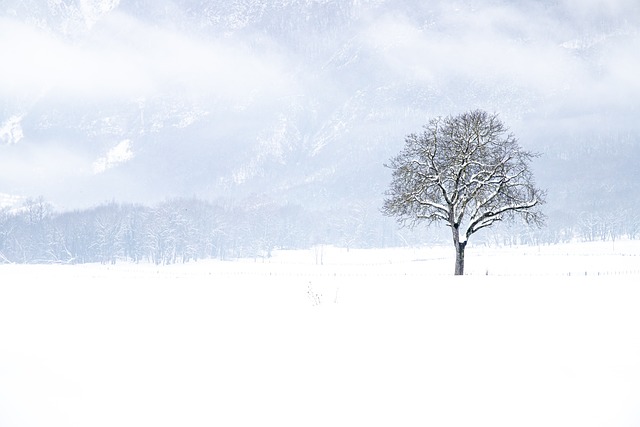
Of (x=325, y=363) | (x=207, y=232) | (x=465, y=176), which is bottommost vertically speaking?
(x=325, y=363)

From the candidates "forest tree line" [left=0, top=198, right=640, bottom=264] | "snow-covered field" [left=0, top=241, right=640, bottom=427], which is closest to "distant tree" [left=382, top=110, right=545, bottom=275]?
"snow-covered field" [left=0, top=241, right=640, bottom=427]

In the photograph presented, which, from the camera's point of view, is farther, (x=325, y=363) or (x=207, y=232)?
(x=207, y=232)

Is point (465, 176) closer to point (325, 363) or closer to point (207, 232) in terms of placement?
point (325, 363)

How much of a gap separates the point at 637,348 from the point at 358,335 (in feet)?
18.8

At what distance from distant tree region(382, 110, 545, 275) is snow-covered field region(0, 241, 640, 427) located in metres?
14.4

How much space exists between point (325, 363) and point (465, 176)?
24781 millimetres

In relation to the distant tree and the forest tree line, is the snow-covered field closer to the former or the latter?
the distant tree

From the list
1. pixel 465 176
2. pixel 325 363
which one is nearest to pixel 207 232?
pixel 465 176

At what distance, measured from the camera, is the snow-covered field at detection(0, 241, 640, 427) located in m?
6.52

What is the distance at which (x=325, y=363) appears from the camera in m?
8.47

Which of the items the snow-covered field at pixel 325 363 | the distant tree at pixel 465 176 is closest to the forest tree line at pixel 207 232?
the distant tree at pixel 465 176

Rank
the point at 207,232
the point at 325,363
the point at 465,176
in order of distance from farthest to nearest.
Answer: the point at 207,232 → the point at 465,176 → the point at 325,363

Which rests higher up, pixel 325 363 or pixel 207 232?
pixel 207 232

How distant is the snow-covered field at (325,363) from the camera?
6.52m
